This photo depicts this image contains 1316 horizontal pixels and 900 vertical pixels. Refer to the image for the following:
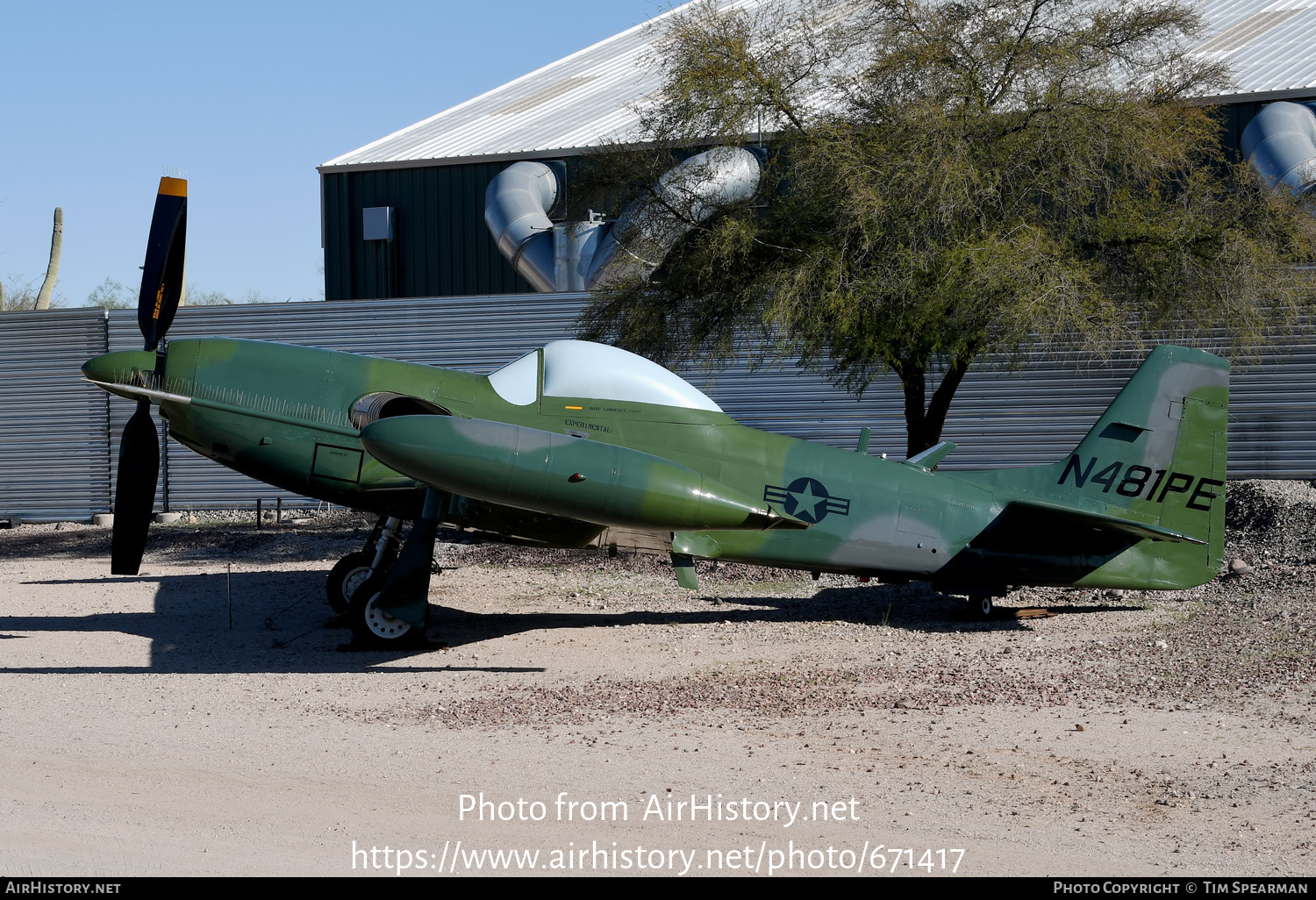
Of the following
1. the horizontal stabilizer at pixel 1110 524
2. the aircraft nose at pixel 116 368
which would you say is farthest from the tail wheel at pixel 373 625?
the horizontal stabilizer at pixel 1110 524

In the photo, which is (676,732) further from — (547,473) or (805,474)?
(805,474)

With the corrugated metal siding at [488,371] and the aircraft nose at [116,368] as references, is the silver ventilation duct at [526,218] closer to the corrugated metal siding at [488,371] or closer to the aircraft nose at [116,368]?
the corrugated metal siding at [488,371]

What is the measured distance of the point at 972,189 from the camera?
12.1 metres

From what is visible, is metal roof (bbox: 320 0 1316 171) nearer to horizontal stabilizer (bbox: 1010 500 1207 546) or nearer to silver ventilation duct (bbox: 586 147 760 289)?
silver ventilation duct (bbox: 586 147 760 289)

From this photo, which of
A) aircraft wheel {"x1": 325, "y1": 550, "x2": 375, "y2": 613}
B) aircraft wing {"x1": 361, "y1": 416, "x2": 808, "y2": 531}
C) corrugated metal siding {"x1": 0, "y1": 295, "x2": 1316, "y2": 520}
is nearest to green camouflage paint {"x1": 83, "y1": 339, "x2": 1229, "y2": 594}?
aircraft wing {"x1": 361, "y1": 416, "x2": 808, "y2": 531}

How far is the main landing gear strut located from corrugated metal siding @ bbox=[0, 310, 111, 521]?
1122 centimetres

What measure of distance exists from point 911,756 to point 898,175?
7.23m

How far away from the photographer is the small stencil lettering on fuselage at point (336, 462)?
9367 millimetres

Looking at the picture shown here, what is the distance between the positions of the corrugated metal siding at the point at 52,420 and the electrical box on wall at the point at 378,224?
278 inches

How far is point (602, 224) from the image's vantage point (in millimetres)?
19938

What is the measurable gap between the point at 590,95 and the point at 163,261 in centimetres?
1859

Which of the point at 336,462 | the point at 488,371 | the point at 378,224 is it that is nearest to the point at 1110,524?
the point at 336,462

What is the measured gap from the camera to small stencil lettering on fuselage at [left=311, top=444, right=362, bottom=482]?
937cm

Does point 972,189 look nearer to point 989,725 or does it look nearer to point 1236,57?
point 989,725
